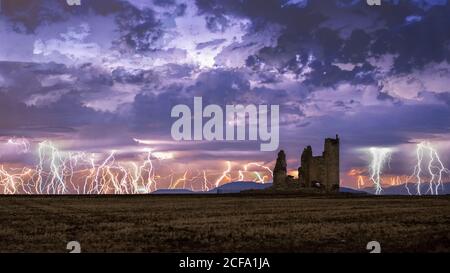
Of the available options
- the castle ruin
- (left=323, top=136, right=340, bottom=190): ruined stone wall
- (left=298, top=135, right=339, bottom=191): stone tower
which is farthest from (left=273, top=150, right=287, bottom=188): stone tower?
(left=323, top=136, right=340, bottom=190): ruined stone wall

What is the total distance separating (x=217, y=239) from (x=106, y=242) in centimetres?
374

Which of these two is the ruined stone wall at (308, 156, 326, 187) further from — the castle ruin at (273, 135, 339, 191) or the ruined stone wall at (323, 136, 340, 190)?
the ruined stone wall at (323, 136, 340, 190)

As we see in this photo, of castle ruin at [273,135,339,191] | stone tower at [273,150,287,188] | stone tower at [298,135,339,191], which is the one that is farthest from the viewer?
A: stone tower at [273,150,287,188]

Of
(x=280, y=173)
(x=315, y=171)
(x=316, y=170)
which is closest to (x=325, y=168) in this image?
(x=316, y=170)

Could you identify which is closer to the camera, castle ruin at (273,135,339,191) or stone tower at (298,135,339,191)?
stone tower at (298,135,339,191)

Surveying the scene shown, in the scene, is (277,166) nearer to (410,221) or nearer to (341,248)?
(410,221)

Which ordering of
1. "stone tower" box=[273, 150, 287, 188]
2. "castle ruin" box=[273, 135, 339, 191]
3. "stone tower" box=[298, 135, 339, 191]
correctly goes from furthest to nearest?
"stone tower" box=[273, 150, 287, 188] < "castle ruin" box=[273, 135, 339, 191] < "stone tower" box=[298, 135, 339, 191]

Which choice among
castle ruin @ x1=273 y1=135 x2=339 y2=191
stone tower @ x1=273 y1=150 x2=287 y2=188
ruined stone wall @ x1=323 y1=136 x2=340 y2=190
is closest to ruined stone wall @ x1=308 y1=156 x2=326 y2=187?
castle ruin @ x1=273 y1=135 x2=339 y2=191

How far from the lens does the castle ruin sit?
10012 cm

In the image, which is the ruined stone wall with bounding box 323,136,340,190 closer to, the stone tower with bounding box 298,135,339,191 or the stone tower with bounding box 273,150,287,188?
the stone tower with bounding box 298,135,339,191

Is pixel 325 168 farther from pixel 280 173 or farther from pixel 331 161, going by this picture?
pixel 280 173
